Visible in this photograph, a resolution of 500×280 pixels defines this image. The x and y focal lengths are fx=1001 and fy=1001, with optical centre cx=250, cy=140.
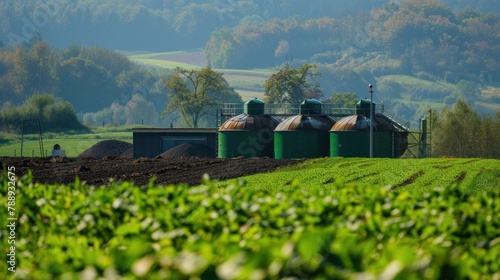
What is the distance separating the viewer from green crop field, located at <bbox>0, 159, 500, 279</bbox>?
20.7 ft

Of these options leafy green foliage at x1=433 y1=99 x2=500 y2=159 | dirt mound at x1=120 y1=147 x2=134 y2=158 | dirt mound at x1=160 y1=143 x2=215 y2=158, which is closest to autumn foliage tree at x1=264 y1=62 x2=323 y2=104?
leafy green foliage at x1=433 y1=99 x2=500 y2=159

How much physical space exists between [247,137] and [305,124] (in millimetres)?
4775

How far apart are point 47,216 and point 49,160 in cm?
4770

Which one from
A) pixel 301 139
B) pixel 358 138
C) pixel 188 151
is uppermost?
pixel 358 138

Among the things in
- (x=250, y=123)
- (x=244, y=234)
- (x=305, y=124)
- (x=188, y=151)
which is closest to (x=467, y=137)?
(x=188, y=151)

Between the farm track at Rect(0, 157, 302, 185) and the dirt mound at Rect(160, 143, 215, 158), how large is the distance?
18.9 meters

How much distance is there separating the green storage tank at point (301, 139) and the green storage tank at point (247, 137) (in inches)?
79.6

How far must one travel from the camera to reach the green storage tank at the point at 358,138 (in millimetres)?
69125

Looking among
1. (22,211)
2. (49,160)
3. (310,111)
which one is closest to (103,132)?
(310,111)

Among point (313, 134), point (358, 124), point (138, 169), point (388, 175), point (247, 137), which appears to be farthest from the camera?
point (247, 137)

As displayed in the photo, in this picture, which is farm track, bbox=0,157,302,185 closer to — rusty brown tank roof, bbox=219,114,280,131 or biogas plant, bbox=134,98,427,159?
biogas plant, bbox=134,98,427,159

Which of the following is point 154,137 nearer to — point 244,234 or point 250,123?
point 250,123

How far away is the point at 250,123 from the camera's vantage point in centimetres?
7406

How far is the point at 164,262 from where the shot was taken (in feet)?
20.8
